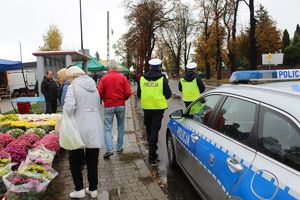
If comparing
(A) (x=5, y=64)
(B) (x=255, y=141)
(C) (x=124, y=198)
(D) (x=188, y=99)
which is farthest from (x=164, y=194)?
(A) (x=5, y=64)

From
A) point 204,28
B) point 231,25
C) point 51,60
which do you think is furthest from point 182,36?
point 51,60

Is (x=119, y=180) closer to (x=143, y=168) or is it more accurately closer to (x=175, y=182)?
(x=143, y=168)

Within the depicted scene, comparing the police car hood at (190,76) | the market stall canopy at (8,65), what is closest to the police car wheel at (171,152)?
the police car hood at (190,76)

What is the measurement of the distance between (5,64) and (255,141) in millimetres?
12564

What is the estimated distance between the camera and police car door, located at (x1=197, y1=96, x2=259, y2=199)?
305cm

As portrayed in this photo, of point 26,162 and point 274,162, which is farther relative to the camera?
point 26,162

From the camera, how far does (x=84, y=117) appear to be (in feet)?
14.8

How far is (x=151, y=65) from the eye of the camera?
6.51 m

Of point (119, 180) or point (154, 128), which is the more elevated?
point (154, 128)

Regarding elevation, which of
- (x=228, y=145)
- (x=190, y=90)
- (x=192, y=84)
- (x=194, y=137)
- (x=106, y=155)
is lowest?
(x=106, y=155)

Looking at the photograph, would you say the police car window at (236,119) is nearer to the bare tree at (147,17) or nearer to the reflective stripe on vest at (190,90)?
the reflective stripe on vest at (190,90)

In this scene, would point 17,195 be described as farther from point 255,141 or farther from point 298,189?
point 298,189

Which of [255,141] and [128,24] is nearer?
[255,141]

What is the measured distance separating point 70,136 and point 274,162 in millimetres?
2530
